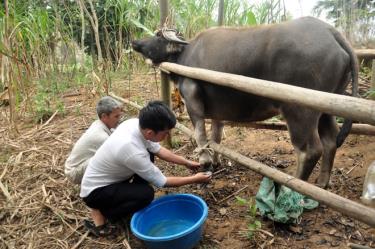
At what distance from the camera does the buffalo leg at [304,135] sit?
261 centimetres

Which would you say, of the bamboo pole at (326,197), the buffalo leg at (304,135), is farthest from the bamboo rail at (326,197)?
the buffalo leg at (304,135)

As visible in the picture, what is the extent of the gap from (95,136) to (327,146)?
6.39 ft

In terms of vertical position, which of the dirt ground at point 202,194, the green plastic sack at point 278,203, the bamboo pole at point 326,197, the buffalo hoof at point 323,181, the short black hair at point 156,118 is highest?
the short black hair at point 156,118

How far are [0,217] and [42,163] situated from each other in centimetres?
97

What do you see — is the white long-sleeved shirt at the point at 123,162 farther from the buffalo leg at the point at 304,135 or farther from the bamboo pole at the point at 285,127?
the bamboo pole at the point at 285,127

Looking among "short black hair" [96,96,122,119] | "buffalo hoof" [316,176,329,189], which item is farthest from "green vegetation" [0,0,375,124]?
"buffalo hoof" [316,176,329,189]

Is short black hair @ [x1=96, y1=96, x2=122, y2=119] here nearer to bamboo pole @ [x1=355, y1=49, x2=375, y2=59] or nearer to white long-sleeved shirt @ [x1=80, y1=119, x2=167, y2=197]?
white long-sleeved shirt @ [x1=80, y1=119, x2=167, y2=197]

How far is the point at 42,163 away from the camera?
3.97m

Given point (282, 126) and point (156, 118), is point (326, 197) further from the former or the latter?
point (282, 126)

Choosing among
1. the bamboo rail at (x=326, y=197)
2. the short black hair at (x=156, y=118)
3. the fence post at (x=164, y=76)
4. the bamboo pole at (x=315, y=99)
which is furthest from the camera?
the fence post at (x=164, y=76)

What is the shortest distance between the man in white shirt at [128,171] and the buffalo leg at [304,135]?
740 millimetres

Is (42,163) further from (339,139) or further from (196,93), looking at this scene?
(339,139)

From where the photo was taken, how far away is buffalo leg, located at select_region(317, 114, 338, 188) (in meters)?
3.01

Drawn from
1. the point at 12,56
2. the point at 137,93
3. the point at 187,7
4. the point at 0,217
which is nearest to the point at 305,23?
the point at 0,217
